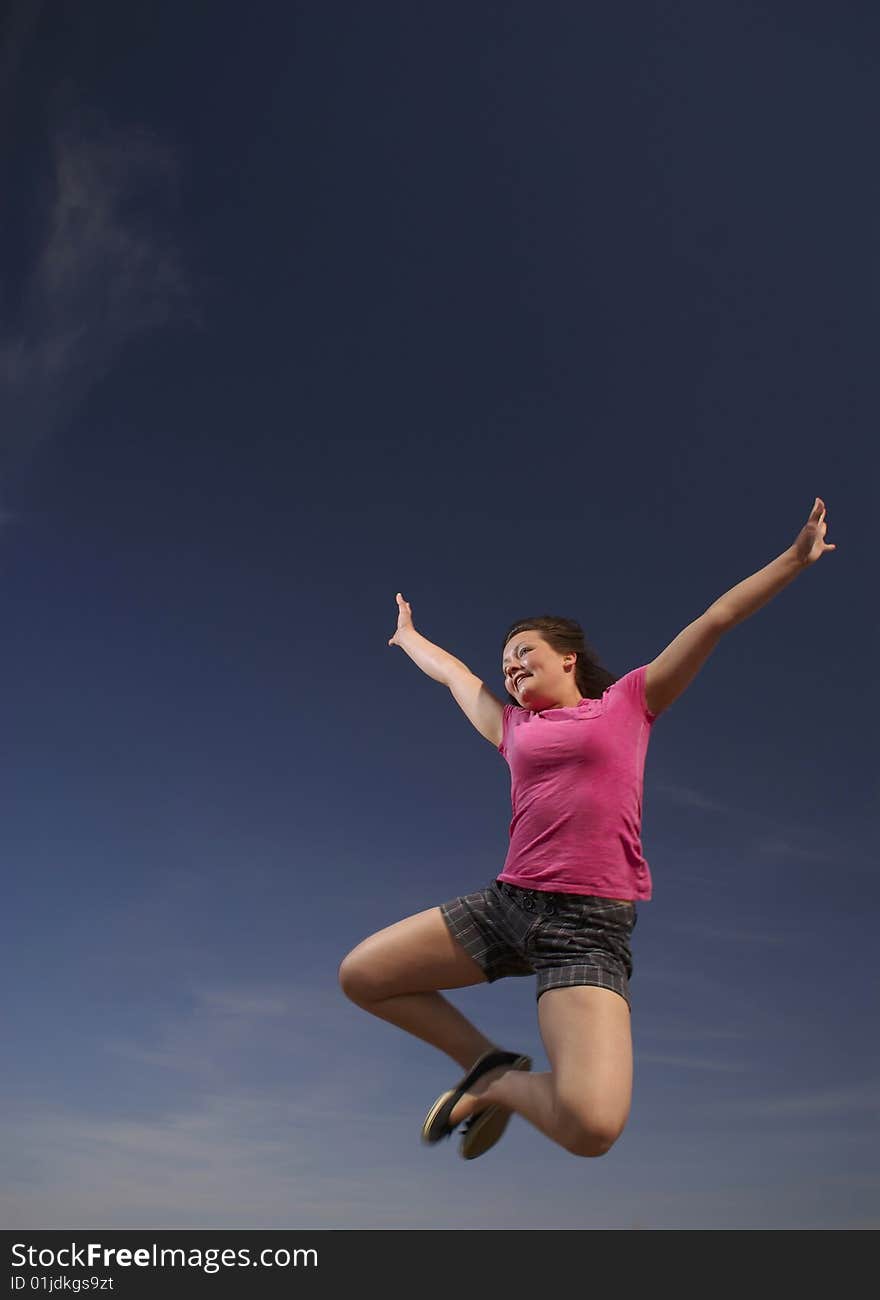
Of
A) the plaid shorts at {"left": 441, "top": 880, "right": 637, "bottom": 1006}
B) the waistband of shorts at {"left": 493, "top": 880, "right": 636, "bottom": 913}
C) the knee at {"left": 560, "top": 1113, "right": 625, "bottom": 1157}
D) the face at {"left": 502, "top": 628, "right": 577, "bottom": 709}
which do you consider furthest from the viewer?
the face at {"left": 502, "top": 628, "right": 577, "bottom": 709}

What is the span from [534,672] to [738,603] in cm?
115

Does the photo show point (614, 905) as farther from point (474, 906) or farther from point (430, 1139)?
point (430, 1139)

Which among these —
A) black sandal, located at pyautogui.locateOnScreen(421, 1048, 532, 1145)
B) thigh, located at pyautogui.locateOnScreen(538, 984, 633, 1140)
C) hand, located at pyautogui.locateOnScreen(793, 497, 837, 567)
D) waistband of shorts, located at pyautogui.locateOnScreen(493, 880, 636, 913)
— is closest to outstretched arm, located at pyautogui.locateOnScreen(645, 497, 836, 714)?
hand, located at pyautogui.locateOnScreen(793, 497, 837, 567)

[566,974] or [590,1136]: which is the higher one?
[566,974]

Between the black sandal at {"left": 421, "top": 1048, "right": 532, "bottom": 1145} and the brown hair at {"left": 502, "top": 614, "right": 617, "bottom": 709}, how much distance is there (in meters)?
1.74

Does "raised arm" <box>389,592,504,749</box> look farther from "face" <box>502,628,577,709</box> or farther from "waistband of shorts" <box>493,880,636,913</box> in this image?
"waistband of shorts" <box>493,880,636,913</box>

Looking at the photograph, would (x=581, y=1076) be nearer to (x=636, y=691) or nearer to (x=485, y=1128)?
(x=485, y=1128)

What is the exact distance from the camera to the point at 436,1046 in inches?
228

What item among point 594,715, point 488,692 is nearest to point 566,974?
point 594,715

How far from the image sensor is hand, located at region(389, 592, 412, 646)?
7.34 meters

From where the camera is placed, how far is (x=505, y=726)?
20.0 ft

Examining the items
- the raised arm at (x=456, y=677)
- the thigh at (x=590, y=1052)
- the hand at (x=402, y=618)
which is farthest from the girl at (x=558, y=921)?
the hand at (x=402, y=618)

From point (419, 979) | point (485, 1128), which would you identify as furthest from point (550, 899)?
point (485, 1128)
